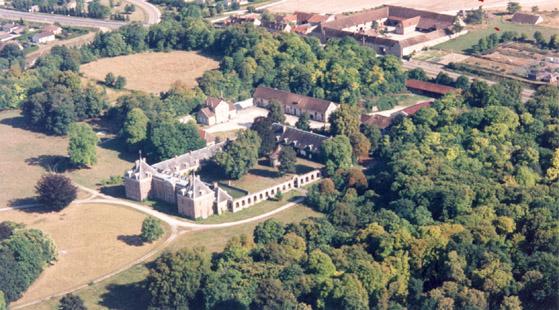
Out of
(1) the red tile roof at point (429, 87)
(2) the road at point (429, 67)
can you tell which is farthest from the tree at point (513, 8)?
(1) the red tile roof at point (429, 87)

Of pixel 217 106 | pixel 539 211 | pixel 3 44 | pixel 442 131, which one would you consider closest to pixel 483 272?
pixel 539 211

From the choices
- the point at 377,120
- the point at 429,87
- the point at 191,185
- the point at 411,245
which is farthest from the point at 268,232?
the point at 429,87

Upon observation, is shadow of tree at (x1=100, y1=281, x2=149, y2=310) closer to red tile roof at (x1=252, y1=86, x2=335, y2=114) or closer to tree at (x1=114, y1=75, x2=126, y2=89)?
red tile roof at (x1=252, y1=86, x2=335, y2=114)

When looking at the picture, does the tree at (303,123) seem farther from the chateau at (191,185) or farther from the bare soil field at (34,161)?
the bare soil field at (34,161)

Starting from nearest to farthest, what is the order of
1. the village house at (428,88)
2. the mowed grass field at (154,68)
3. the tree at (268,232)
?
the tree at (268,232), the village house at (428,88), the mowed grass field at (154,68)

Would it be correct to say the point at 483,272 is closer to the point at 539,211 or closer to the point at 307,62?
the point at 539,211
